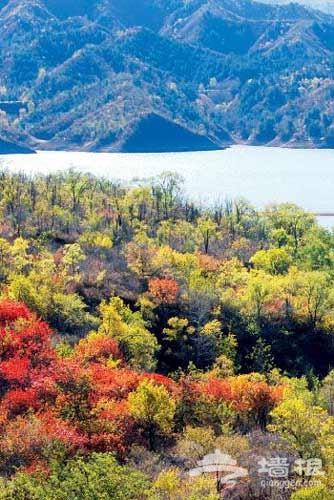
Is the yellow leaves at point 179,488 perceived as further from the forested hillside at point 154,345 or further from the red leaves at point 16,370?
the red leaves at point 16,370

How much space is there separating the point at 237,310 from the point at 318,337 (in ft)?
30.6

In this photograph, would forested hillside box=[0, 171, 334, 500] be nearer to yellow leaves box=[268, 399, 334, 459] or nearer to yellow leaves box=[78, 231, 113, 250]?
yellow leaves box=[268, 399, 334, 459]

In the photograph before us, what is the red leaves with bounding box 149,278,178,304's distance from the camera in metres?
74.1

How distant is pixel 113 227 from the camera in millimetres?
105375

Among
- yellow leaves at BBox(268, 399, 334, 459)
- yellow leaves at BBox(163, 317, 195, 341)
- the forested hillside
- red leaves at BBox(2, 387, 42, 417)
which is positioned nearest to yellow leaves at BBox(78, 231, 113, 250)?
the forested hillside

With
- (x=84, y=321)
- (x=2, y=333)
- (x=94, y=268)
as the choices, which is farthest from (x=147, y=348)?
(x=94, y=268)

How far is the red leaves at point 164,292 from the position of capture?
7406 centimetres

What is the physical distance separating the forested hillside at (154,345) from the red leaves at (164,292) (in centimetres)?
16

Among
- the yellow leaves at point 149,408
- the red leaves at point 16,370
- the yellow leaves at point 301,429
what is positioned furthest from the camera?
the red leaves at point 16,370

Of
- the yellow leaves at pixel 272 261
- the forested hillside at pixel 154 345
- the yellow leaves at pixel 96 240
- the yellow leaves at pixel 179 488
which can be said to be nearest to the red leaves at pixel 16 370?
the forested hillside at pixel 154 345

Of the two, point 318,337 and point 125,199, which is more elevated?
point 125,199

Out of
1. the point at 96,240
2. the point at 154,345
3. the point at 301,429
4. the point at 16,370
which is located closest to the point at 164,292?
the point at 154,345

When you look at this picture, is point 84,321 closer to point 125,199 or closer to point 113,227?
point 113,227

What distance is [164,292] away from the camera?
74.3 meters
